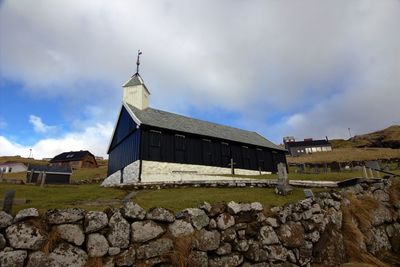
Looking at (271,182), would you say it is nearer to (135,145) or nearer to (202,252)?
(202,252)

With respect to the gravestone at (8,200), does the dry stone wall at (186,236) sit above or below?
below

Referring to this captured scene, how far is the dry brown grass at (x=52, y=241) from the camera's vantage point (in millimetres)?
5223

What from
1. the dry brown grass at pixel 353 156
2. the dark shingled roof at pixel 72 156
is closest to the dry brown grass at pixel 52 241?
the dry brown grass at pixel 353 156

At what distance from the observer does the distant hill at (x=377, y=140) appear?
295 ft

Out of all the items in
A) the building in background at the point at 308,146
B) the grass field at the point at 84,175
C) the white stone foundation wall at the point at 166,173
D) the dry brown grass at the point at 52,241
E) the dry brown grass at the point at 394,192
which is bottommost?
the dry brown grass at the point at 52,241

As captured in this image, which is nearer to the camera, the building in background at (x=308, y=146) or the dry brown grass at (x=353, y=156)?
the dry brown grass at (x=353, y=156)

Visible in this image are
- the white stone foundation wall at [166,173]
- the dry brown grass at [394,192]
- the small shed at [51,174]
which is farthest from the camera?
the small shed at [51,174]

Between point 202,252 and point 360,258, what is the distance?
18.4ft

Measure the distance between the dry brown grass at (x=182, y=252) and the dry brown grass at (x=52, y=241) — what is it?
101 inches

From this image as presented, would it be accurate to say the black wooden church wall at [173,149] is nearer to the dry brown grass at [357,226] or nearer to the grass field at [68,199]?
the grass field at [68,199]

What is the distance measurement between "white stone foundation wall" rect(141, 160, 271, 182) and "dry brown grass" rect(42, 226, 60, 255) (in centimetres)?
1851

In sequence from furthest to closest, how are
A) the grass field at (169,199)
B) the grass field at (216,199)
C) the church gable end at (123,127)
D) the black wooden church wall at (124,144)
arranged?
the church gable end at (123,127)
the black wooden church wall at (124,144)
the grass field at (169,199)
the grass field at (216,199)

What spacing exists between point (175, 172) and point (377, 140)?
100413mm

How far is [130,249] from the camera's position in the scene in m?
5.96
